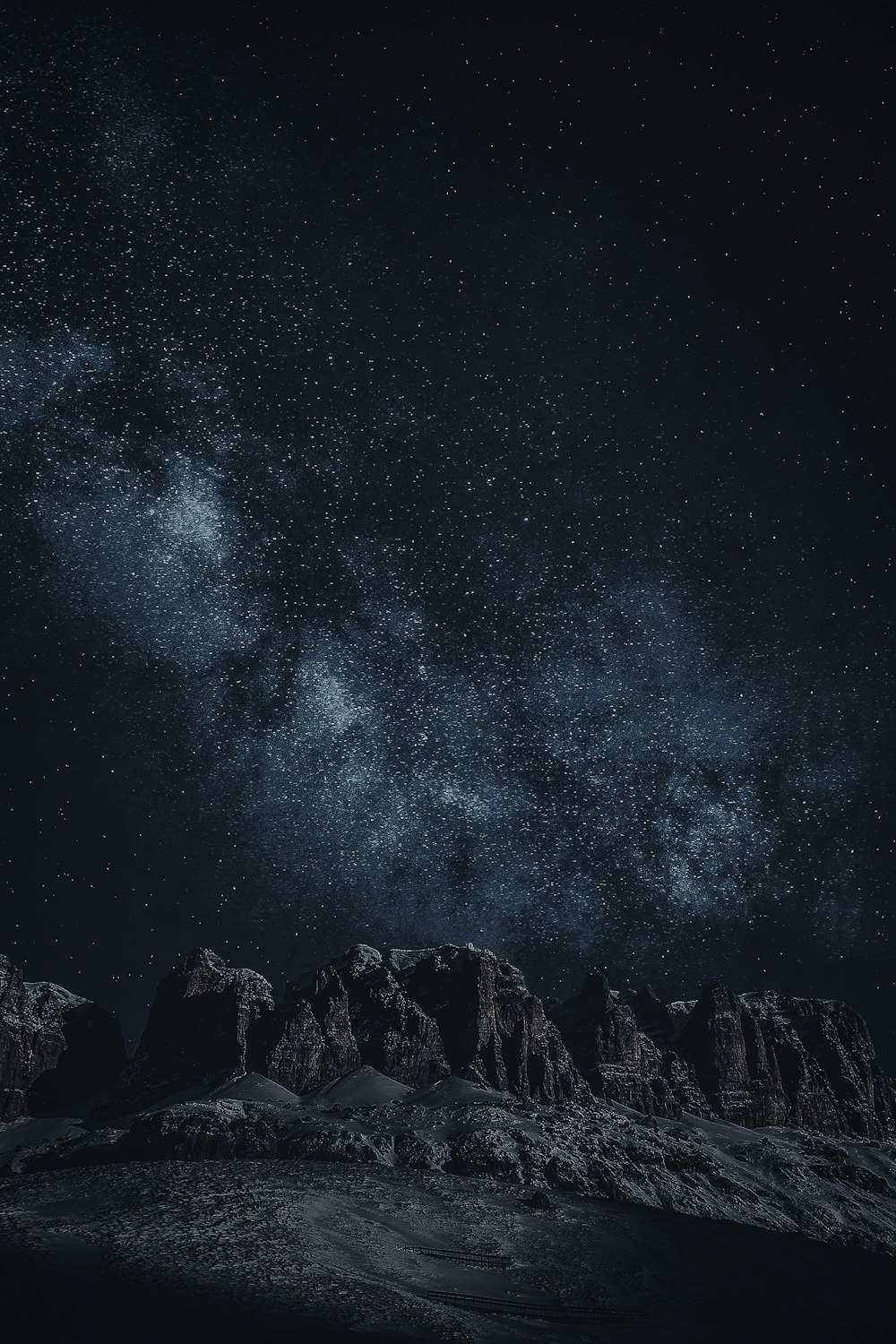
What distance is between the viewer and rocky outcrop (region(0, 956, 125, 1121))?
164250 millimetres

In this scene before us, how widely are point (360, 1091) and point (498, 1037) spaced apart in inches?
1743

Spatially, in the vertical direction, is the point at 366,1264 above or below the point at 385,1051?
below

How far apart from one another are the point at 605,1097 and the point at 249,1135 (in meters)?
98.6

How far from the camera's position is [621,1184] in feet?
368

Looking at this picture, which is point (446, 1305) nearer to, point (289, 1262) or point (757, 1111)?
point (289, 1262)

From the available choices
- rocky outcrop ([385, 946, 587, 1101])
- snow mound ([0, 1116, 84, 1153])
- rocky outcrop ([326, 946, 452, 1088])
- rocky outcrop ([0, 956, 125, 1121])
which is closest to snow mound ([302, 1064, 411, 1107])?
rocky outcrop ([326, 946, 452, 1088])

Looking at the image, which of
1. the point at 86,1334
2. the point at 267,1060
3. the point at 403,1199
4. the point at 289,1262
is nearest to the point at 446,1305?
the point at 289,1262

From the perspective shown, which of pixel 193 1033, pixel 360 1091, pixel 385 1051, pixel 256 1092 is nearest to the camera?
pixel 256 1092

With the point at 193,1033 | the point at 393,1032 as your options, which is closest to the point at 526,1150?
the point at 393,1032

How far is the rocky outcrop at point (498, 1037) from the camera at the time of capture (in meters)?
166

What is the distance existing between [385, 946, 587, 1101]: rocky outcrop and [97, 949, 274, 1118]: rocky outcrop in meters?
50.6

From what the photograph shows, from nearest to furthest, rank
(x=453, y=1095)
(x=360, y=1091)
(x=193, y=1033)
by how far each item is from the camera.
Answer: (x=453, y=1095)
(x=360, y=1091)
(x=193, y=1033)

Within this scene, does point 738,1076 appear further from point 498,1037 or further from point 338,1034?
point 338,1034

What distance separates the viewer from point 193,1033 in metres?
178
